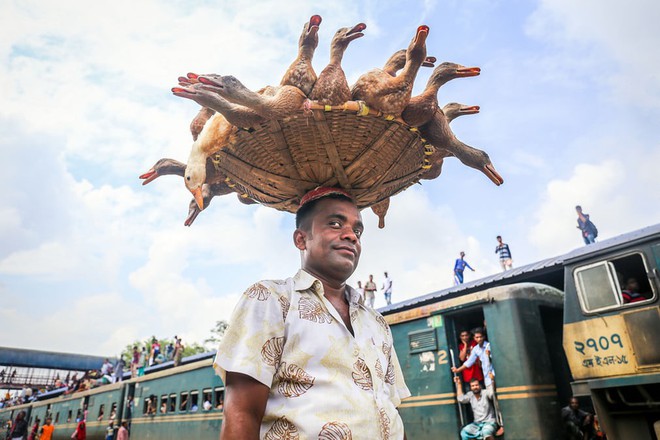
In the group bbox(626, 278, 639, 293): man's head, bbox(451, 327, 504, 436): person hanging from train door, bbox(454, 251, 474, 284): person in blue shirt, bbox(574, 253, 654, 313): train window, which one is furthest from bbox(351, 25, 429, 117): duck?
bbox(454, 251, 474, 284): person in blue shirt

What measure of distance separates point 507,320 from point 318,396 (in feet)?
17.1

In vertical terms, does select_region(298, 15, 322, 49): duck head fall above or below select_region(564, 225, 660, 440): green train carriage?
above

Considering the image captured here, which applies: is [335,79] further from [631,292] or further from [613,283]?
[631,292]

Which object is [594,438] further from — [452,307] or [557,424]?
[452,307]

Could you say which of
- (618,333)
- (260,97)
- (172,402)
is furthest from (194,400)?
(260,97)

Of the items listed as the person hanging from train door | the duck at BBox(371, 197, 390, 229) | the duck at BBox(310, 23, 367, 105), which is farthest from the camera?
the person hanging from train door

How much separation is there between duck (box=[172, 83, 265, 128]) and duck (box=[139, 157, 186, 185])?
583mm

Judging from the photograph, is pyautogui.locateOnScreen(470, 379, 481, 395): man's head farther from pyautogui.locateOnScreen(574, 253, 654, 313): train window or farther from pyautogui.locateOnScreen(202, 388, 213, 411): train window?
pyautogui.locateOnScreen(202, 388, 213, 411): train window

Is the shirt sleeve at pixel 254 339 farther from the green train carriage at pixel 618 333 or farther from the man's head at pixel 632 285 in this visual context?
the man's head at pixel 632 285

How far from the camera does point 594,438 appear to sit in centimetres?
564

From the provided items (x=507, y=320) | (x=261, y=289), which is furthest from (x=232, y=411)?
(x=507, y=320)

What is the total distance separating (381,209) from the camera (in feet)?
8.94

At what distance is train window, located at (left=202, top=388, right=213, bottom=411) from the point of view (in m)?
11.0

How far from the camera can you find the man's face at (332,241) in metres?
1.97
